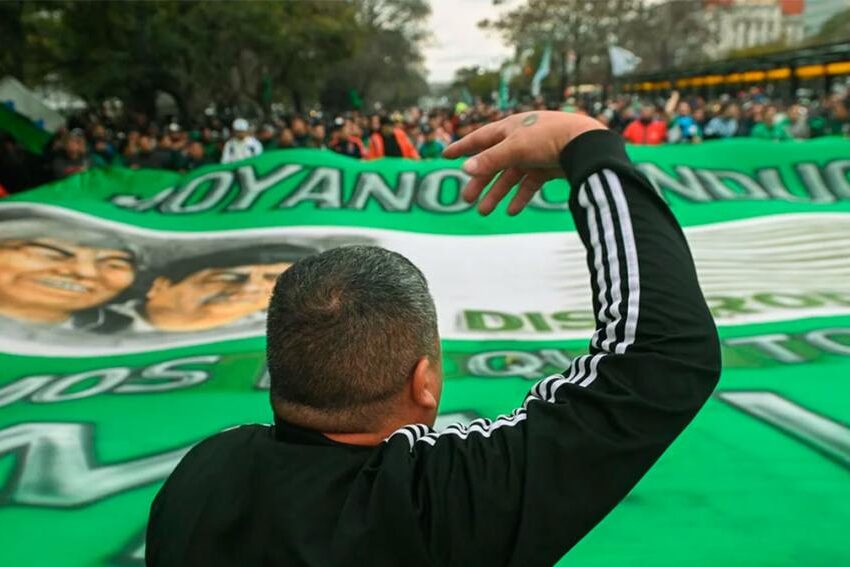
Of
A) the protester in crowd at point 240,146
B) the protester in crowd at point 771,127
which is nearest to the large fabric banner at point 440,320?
the protester in crowd at point 240,146

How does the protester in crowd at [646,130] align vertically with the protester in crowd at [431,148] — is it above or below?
above

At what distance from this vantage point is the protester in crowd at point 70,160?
374 inches

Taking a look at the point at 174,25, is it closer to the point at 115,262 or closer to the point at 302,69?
the point at 302,69

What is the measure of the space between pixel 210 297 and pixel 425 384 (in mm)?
4461

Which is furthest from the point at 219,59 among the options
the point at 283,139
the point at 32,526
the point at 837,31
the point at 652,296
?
the point at 837,31

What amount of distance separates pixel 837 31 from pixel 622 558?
73.3 m

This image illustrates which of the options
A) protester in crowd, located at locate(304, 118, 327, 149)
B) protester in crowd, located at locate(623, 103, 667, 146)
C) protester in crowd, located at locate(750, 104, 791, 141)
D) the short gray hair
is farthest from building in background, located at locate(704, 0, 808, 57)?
the short gray hair

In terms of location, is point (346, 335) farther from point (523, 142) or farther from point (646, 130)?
point (646, 130)

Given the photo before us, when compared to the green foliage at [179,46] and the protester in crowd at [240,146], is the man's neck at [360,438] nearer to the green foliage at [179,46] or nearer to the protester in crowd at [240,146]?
the protester in crowd at [240,146]

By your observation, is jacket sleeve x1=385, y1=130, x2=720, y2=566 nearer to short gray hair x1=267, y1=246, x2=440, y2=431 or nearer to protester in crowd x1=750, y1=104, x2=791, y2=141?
short gray hair x1=267, y1=246, x2=440, y2=431

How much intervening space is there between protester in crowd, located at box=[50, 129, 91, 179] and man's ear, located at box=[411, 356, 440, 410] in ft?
30.4

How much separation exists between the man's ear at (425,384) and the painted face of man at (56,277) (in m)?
4.47

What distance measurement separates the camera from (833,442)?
3.19 m

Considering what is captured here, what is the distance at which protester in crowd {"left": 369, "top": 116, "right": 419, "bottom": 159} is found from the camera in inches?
447
